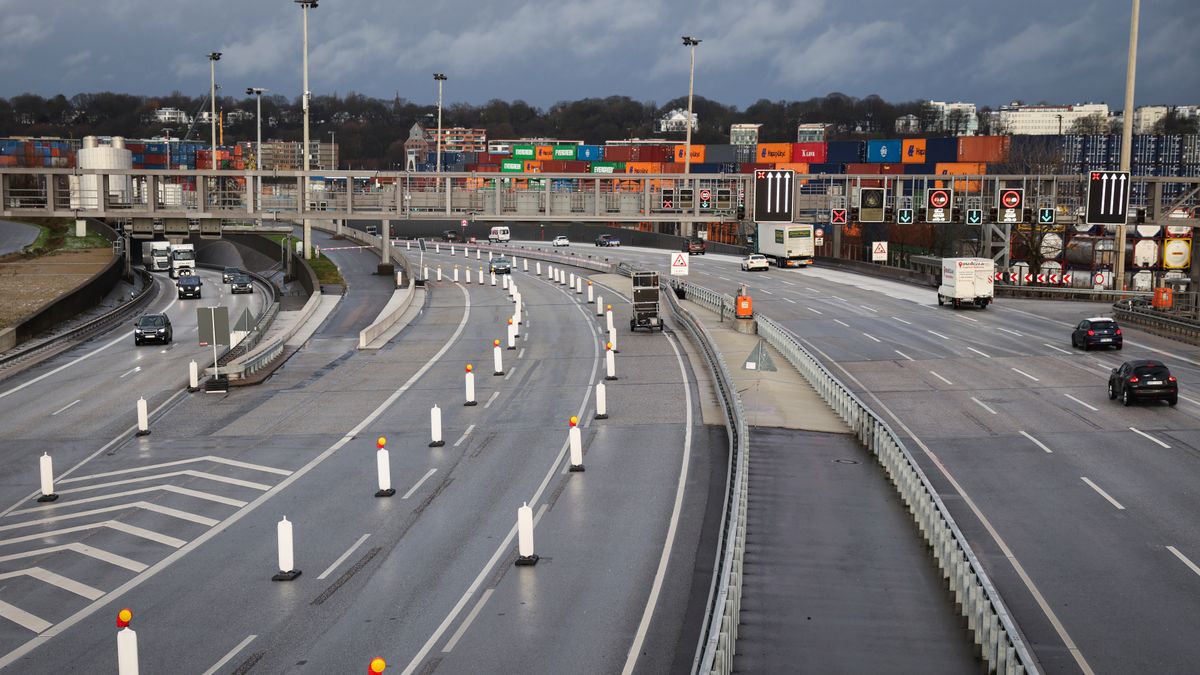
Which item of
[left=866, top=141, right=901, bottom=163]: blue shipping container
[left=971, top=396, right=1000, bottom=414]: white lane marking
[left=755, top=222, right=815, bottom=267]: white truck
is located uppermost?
[left=866, top=141, right=901, bottom=163]: blue shipping container

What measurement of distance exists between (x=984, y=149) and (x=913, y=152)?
35.8ft

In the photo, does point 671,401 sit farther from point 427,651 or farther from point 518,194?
point 518,194

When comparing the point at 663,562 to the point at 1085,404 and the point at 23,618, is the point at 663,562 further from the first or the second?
the point at 1085,404

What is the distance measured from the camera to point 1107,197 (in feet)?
191

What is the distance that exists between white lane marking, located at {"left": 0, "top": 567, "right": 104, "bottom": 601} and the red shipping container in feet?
472

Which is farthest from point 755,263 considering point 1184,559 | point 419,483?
point 1184,559

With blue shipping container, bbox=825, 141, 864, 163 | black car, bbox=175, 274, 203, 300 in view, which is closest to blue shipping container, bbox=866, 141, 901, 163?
blue shipping container, bbox=825, 141, 864, 163

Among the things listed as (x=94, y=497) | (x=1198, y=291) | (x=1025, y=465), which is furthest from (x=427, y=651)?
(x=1198, y=291)

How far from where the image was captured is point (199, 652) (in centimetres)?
1677

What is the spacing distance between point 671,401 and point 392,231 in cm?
11511

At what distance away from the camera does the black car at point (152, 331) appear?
180 ft

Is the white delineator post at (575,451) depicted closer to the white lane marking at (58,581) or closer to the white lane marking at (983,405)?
the white lane marking at (58,581)

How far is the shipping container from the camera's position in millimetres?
153000

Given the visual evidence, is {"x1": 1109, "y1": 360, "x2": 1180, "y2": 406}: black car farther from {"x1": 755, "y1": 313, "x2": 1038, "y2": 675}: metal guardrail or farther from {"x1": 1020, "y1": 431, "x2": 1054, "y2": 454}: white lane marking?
{"x1": 755, "y1": 313, "x2": 1038, "y2": 675}: metal guardrail
